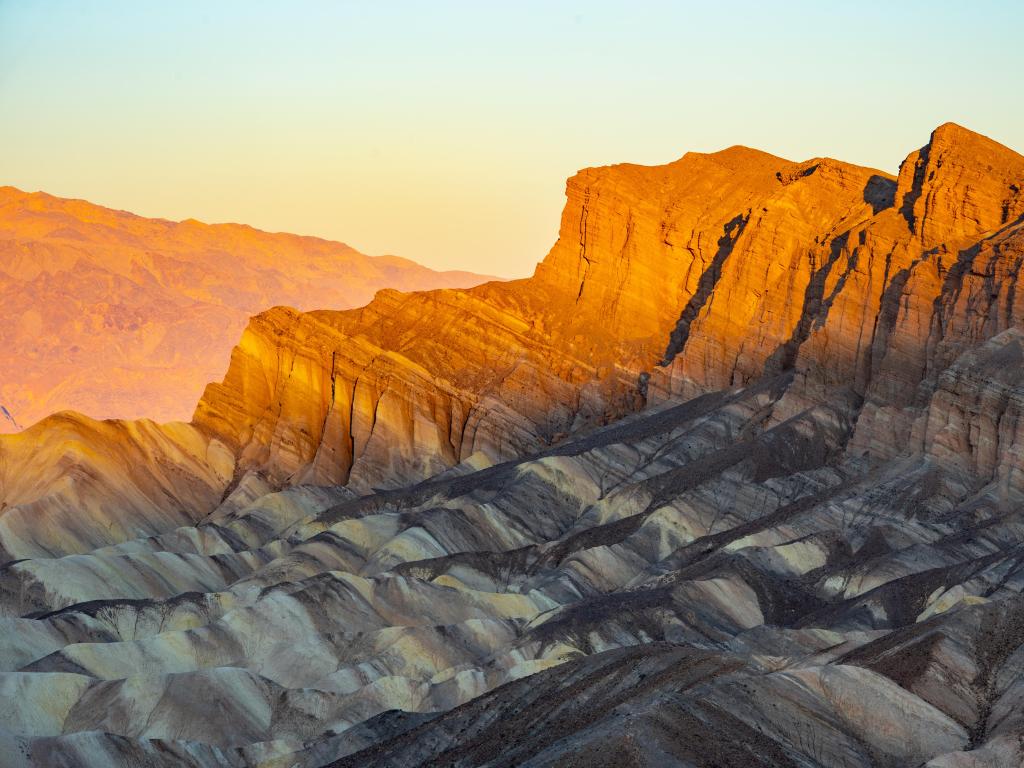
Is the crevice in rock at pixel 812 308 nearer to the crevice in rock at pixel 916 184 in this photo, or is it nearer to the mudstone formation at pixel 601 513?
the mudstone formation at pixel 601 513

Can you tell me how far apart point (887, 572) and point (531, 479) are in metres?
30.4

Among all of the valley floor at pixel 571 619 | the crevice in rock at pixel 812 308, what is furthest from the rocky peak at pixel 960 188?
the valley floor at pixel 571 619

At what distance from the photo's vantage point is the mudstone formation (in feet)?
252

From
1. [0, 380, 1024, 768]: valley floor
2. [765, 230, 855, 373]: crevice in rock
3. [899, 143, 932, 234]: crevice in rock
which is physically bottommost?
[0, 380, 1024, 768]: valley floor

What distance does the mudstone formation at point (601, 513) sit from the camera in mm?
76812

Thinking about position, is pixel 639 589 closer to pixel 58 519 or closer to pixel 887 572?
pixel 887 572

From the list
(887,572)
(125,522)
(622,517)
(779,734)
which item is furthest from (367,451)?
(779,734)

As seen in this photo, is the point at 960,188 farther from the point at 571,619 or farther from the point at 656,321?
the point at 571,619

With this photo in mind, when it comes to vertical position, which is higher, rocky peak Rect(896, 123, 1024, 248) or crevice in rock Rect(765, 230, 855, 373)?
rocky peak Rect(896, 123, 1024, 248)

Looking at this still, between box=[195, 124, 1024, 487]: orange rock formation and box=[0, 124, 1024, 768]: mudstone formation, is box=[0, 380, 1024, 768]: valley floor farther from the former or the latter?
box=[195, 124, 1024, 487]: orange rock formation

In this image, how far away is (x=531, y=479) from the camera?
128625 millimetres

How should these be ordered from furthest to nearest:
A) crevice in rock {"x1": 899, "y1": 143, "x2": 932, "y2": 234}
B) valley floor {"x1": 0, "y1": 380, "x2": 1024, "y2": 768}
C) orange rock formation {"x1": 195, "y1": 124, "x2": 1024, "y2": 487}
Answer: crevice in rock {"x1": 899, "y1": 143, "x2": 932, "y2": 234}, orange rock formation {"x1": 195, "y1": 124, "x2": 1024, "y2": 487}, valley floor {"x1": 0, "y1": 380, "x2": 1024, "y2": 768}

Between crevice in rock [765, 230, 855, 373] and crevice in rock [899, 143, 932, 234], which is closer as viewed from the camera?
crevice in rock [765, 230, 855, 373]

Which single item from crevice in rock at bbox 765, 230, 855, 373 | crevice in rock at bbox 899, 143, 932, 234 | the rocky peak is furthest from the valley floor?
crevice in rock at bbox 899, 143, 932, 234
